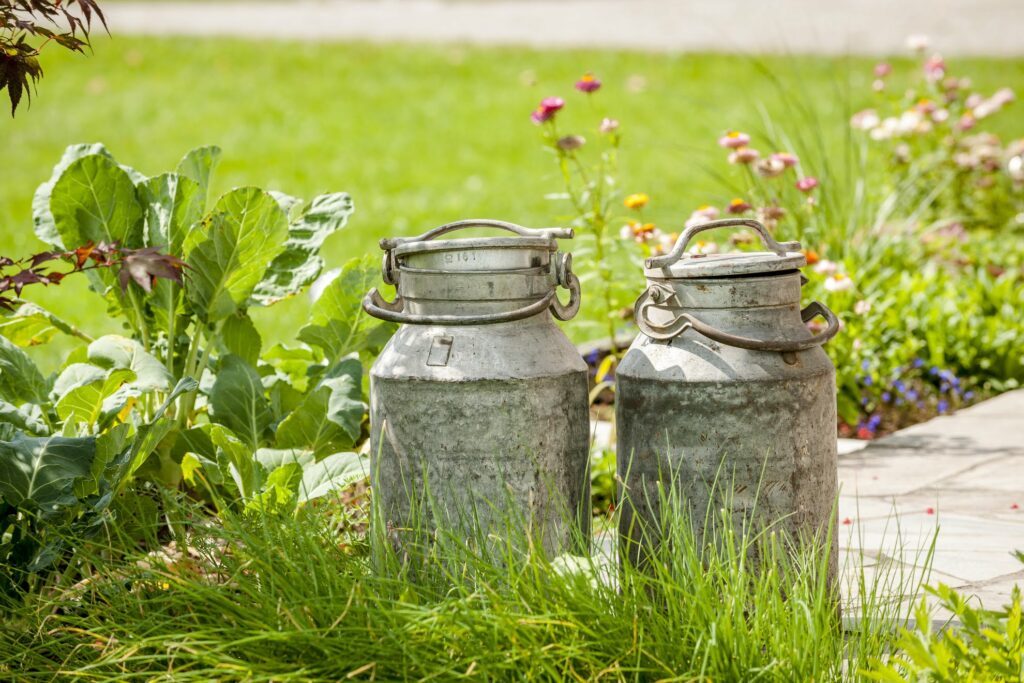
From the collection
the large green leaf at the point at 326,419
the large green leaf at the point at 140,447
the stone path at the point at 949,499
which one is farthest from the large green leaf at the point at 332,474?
the stone path at the point at 949,499

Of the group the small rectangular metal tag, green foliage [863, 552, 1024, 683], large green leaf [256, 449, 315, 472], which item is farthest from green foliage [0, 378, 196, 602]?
green foliage [863, 552, 1024, 683]

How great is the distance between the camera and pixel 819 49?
1436cm

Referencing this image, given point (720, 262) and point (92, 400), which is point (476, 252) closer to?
point (720, 262)

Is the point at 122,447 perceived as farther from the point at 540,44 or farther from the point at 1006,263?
the point at 540,44

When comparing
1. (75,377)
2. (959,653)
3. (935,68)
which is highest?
(935,68)

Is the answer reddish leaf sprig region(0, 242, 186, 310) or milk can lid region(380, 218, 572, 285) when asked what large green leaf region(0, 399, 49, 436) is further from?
milk can lid region(380, 218, 572, 285)

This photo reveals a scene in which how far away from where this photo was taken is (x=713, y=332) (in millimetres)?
2436

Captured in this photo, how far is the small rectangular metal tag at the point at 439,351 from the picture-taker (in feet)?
8.02

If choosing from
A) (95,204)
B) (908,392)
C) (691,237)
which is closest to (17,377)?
(95,204)

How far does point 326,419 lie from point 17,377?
Answer: 2.83 ft

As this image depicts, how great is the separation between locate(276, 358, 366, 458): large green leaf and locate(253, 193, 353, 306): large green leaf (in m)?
0.41

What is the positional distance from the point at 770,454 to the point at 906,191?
4523 mm

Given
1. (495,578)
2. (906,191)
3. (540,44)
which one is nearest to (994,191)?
(906,191)

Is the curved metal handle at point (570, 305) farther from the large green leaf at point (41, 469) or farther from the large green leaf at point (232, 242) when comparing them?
the large green leaf at point (41, 469)
